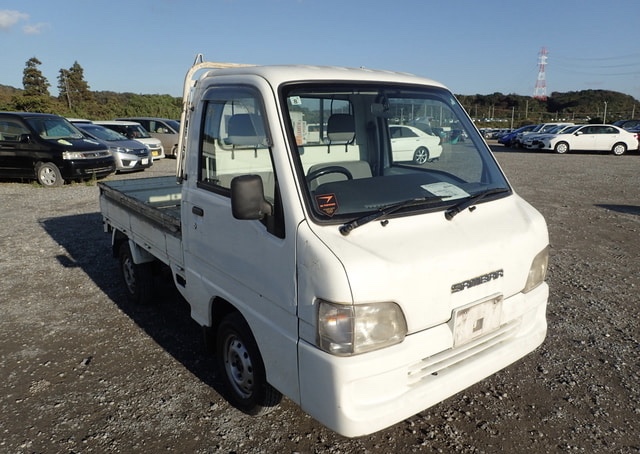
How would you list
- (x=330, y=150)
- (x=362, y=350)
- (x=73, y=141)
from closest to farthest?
(x=362, y=350) < (x=330, y=150) < (x=73, y=141)

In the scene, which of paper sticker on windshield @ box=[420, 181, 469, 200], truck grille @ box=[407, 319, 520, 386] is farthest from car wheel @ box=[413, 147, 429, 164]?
truck grille @ box=[407, 319, 520, 386]

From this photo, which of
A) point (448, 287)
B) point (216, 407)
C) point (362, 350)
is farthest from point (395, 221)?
point (216, 407)

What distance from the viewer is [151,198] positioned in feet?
15.7

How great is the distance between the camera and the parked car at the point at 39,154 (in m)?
11.9

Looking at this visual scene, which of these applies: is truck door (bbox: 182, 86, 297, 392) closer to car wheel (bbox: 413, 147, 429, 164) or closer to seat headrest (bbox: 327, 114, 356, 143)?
seat headrest (bbox: 327, 114, 356, 143)

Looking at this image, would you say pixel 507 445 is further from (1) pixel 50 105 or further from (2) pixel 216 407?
(1) pixel 50 105

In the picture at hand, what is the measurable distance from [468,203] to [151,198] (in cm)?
345

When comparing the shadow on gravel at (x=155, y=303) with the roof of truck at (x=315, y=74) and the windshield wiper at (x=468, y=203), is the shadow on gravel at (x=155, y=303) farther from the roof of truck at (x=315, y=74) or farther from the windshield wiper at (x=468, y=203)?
the roof of truck at (x=315, y=74)

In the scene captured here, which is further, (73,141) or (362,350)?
(73,141)

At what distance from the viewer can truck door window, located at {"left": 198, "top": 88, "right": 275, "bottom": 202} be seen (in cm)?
259

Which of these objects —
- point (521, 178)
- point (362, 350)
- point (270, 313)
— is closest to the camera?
point (362, 350)

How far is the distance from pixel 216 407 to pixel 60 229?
618 cm

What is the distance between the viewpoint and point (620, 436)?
277cm

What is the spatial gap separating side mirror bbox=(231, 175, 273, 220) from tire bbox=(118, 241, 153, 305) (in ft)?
8.94
